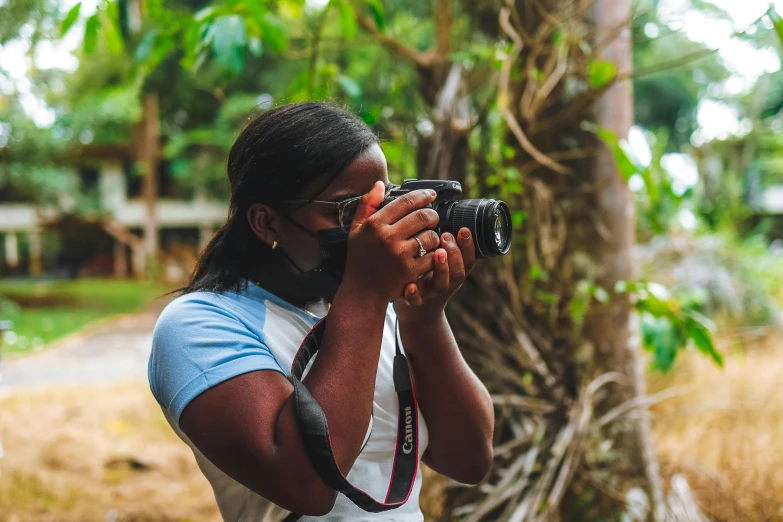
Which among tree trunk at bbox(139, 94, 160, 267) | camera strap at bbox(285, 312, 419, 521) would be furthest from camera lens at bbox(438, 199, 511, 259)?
tree trunk at bbox(139, 94, 160, 267)

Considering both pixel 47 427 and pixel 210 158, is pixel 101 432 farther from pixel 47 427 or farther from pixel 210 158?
pixel 210 158

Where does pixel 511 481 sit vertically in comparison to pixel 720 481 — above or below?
above

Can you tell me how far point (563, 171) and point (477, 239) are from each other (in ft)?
4.99

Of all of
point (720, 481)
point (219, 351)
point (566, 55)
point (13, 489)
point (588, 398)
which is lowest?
point (13, 489)

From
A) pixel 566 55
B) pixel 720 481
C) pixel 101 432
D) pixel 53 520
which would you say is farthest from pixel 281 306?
pixel 101 432

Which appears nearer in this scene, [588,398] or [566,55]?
[588,398]

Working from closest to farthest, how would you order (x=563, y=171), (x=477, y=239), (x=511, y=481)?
(x=477, y=239) < (x=511, y=481) < (x=563, y=171)

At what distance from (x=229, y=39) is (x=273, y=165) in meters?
0.95

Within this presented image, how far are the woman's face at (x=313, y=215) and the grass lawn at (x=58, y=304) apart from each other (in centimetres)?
954

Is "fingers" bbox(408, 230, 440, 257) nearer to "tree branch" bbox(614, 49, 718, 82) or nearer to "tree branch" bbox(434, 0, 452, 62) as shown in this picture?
"tree branch" bbox(614, 49, 718, 82)

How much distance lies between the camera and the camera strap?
99 cm

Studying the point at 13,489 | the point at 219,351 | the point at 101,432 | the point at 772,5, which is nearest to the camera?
the point at 219,351

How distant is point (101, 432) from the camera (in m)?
4.75

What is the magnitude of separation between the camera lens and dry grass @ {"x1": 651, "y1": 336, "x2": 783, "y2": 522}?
6.40 feet
